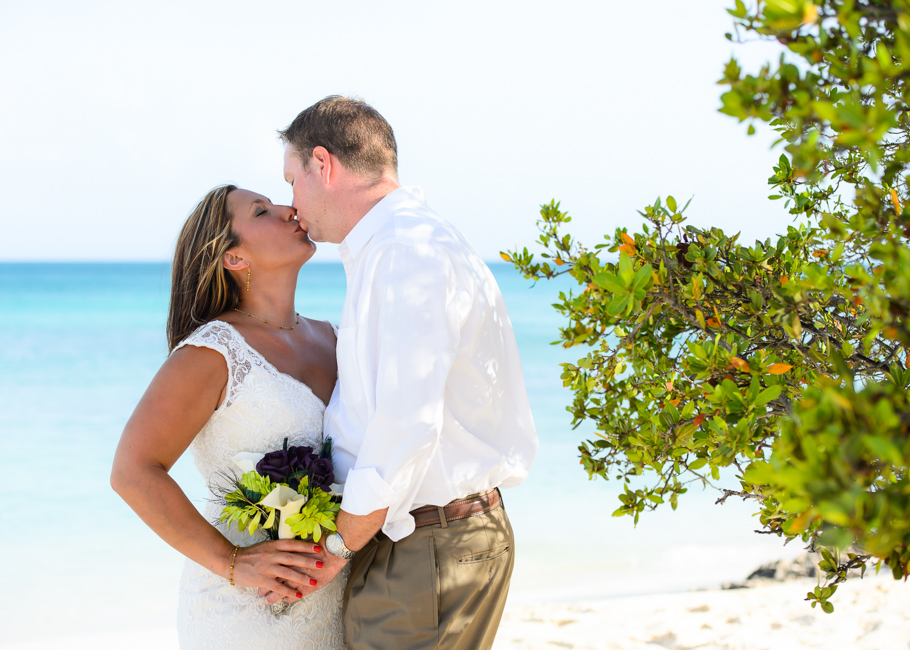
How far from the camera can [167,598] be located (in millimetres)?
7348

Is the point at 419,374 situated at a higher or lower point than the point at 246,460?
higher

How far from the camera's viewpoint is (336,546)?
2.23m

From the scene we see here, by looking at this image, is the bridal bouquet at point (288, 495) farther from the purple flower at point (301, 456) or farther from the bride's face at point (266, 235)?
the bride's face at point (266, 235)

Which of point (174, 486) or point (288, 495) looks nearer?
point (288, 495)

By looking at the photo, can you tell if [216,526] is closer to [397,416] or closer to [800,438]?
[397,416]

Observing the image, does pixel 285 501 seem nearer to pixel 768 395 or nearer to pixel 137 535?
pixel 768 395

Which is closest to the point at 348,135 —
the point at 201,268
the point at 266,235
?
the point at 266,235

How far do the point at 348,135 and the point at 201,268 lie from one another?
1.01 metres

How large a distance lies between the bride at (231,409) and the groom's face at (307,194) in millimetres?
330

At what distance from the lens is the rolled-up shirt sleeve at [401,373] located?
2.01 metres

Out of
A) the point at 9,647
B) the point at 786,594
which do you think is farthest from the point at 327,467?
the point at 9,647

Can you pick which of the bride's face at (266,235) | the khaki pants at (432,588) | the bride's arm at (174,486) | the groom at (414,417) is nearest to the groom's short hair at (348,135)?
the groom at (414,417)

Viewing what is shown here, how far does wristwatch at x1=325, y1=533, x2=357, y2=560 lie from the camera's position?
7.27 feet

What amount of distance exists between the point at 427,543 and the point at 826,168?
68.0 inches
